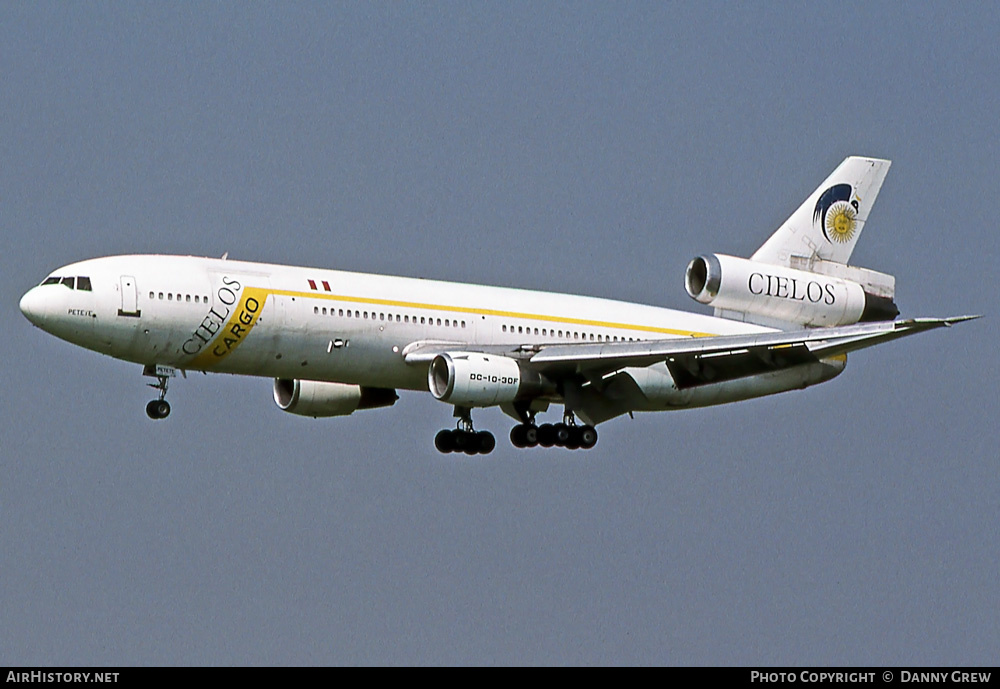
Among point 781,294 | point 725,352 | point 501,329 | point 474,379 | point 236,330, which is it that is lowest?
point 474,379

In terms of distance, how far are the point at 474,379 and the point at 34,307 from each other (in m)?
11.8

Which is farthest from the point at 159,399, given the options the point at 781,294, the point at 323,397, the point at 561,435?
the point at 781,294

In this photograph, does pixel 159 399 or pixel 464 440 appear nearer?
pixel 159 399

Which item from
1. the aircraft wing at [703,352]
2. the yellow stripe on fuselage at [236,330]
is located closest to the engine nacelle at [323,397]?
the aircraft wing at [703,352]

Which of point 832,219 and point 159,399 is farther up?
point 832,219

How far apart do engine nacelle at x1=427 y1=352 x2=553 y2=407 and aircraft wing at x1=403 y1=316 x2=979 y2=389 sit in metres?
0.68

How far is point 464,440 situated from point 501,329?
A: 162 inches

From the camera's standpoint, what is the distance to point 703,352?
53.3 meters

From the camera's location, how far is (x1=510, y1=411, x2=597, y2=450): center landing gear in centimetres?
5578

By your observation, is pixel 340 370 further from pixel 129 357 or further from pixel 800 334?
pixel 800 334

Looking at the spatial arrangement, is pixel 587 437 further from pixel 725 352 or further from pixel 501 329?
pixel 725 352

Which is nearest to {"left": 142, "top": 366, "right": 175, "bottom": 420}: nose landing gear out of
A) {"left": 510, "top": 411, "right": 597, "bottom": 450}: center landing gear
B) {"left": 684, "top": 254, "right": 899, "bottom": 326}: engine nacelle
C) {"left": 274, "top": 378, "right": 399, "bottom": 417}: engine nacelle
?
{"left": 274, "top": 378, "right": 399, "bottom": 417}: engine nacelle
